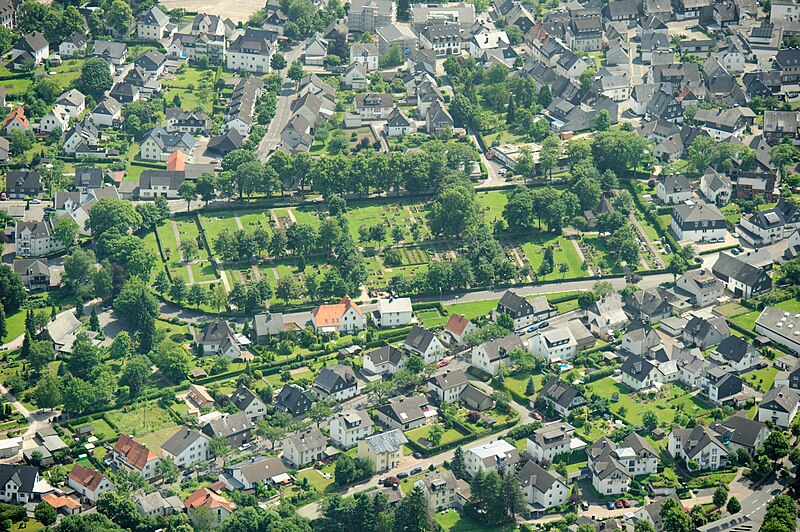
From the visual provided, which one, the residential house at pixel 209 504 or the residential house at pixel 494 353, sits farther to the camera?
the residential house at pixel 494 353

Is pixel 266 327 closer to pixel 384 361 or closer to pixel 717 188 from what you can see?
pixel 384 361

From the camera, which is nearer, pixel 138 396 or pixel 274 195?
pixel 138 396

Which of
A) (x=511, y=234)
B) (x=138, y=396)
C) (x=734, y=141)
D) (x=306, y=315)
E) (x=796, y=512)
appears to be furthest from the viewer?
(x=734, y=141)

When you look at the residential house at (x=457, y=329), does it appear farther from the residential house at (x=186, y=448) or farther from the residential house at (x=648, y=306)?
the residential house at (x=186, y=448)

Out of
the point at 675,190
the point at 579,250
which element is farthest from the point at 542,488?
the point at 675,190

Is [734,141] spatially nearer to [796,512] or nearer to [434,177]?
[434,177]

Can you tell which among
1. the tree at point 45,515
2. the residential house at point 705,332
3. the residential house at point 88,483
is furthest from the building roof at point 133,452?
the residential house at point 705,332

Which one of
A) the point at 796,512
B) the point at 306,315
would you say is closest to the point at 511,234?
the point at 306,315
